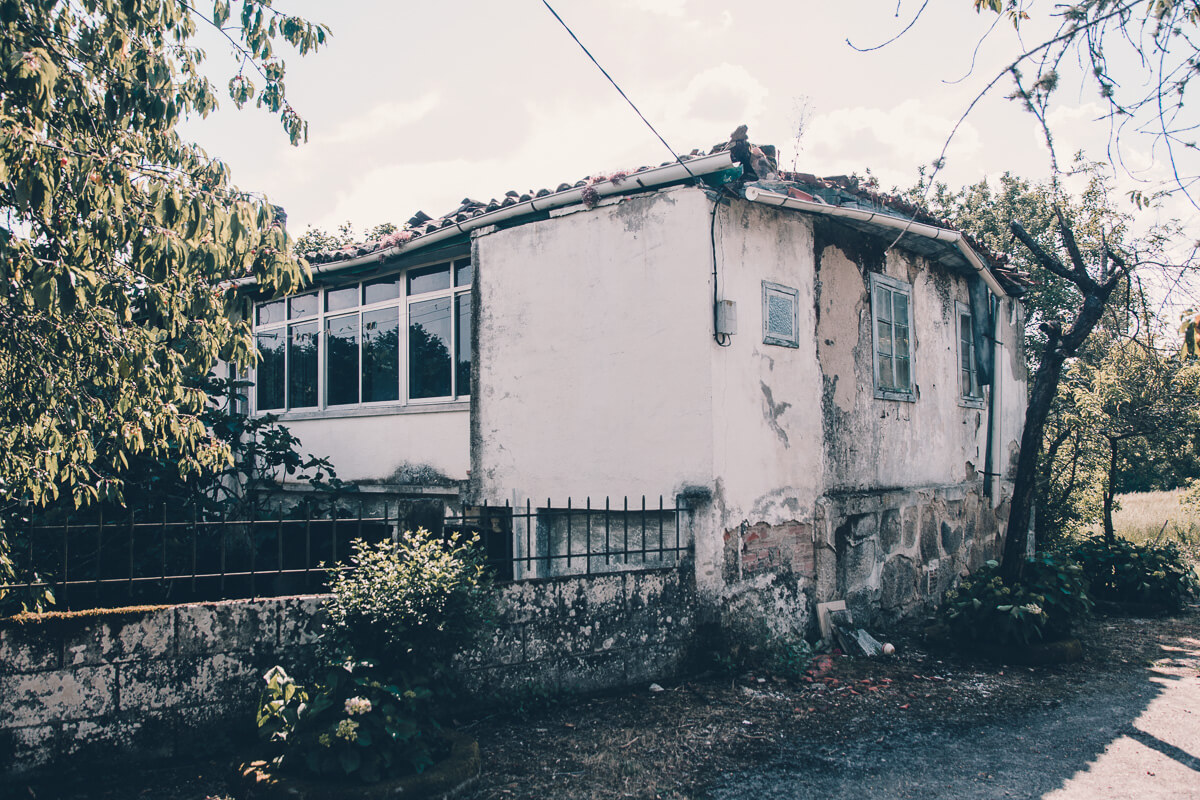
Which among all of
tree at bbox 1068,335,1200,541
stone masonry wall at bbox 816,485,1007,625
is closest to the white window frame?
stone masonry wall at bbox 816,485,1007,625

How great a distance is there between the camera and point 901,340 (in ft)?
28.7

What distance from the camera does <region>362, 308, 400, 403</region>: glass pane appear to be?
9.33 m

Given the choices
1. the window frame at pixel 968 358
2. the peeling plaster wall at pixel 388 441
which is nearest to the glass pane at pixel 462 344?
the peeling plaster wall at pixel 388 441

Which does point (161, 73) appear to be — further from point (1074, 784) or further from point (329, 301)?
point (329, 301)

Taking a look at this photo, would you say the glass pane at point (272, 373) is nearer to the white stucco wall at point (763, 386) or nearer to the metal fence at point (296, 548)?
the metal fence at point (296, 548)

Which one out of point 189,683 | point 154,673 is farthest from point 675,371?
point 154,673

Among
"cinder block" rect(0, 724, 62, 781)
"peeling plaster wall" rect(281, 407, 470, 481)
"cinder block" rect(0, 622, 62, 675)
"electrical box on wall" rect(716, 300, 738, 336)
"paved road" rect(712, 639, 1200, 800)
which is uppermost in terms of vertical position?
"electrical box on wall" rect(716, 300, 738, 336)

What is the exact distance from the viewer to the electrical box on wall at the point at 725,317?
6492 millimetres

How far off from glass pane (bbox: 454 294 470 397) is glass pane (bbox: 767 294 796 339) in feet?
10.6

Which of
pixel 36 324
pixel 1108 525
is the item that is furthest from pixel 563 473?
pixel 1108 525

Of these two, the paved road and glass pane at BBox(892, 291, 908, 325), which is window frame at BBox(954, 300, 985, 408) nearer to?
glass pane at BBox(892, 291, 908, 325)

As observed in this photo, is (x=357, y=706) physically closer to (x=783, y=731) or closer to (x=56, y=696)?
(x=56, y=696)

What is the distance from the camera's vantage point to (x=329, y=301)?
33.2 ft

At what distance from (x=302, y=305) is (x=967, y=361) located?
28.0 feet
